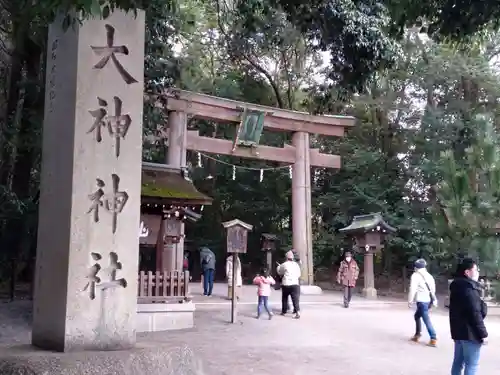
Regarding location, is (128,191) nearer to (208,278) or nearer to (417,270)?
(417,270)

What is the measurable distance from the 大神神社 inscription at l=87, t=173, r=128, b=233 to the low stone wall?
5.25 meters

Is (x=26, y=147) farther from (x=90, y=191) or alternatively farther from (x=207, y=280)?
(x=90, y=191)

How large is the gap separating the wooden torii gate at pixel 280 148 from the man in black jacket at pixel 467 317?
10.7 m

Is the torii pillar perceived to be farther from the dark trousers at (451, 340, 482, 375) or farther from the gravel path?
the dark trousers at (451, 340, 482, 375)

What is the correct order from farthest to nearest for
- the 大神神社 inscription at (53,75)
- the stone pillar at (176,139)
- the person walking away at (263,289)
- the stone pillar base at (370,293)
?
the stone pillar base at (370,293) → the stone pillar at (176,139) → the person walking away at (263,289) → the 大神神社 inscription at (53,75)

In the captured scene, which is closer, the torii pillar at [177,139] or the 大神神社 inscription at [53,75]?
the 大神神社 inscription at [53,75]

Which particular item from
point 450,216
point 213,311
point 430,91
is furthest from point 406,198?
point 213,311

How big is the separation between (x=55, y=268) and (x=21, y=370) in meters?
0.98

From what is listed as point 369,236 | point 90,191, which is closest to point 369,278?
point 369,236

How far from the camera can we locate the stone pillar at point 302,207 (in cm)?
1752

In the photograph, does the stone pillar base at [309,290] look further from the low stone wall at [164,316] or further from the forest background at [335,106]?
the low stone wall at [164,316]

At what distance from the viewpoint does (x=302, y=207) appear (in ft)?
58.5

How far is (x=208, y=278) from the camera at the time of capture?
1603 centimetres

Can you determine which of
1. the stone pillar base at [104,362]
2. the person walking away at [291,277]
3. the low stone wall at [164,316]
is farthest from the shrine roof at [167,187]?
the stone pillar base at [104,362]
